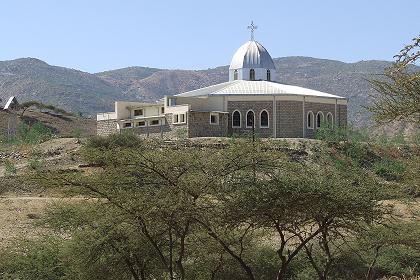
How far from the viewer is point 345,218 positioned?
67.4 ft

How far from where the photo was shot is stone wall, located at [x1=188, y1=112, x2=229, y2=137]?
204 ft

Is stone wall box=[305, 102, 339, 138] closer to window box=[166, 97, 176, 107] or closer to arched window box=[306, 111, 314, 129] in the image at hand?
arched window box=[306, 111, 314, 129]

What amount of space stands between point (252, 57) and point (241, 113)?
34.5ft

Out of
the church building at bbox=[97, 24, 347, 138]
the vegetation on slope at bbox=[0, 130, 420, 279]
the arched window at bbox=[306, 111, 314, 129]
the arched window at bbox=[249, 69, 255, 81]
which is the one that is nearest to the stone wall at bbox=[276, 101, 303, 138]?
the church building at bbox=[97, 24, 347, 138]

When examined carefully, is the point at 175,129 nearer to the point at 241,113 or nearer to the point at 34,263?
the point at 241,113

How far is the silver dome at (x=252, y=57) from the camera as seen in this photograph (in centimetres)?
7269

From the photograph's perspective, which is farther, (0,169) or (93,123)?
(93,123)

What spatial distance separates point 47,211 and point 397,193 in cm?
1084

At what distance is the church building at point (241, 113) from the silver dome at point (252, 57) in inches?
169

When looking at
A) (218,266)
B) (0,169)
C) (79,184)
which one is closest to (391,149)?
(0,169)

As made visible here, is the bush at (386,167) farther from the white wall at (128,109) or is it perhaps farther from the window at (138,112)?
the window at (138,112)

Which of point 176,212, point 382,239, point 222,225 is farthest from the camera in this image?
point 382,239

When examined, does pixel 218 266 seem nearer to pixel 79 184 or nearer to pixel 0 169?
pixel 79 184

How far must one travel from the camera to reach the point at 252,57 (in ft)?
239
